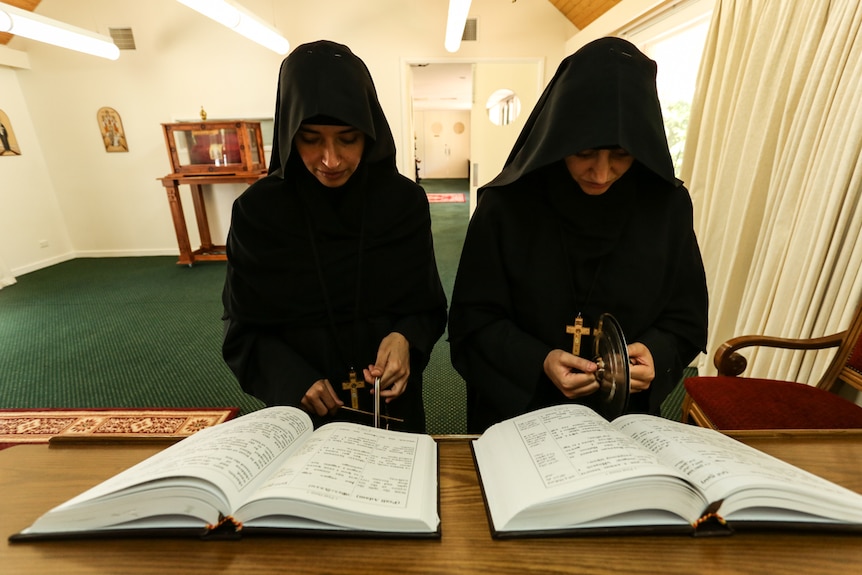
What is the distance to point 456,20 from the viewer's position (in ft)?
13.8

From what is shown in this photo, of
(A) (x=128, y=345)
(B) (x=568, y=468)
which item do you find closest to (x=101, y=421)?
(A) (x=128, y=345)

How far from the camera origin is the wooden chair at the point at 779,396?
4.88ft

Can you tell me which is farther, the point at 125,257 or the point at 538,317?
the point at 125,257

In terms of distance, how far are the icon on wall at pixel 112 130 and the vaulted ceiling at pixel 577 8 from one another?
48.7 inches

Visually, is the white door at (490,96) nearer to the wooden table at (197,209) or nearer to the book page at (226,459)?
the wooden table at (197,209)

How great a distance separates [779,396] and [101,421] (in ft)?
11.4

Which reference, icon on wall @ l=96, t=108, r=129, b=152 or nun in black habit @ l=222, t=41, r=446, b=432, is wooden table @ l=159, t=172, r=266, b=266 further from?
nun in black habit @ l=222, t=41, r=446, b=432

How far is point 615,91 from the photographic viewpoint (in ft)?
3.21

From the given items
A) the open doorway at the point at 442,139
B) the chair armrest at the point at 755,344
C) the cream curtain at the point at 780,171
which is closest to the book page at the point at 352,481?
the chair armrest at the point at 755,344

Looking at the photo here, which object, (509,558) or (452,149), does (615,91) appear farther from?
(452,149)

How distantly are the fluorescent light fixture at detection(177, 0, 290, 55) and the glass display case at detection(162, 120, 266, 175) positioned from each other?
3.46ft

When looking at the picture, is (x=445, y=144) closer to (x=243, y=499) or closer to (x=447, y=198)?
(x=447, y=198)

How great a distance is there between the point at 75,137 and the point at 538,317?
758cm

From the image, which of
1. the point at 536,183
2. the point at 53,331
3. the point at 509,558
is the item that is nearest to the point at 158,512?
the point at 509,558
